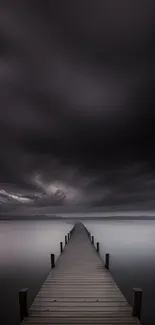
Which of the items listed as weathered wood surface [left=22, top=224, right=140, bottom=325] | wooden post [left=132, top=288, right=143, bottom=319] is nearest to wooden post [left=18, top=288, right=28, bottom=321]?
weathered wood surface [left=22, top=224, right=140, bottom=325]

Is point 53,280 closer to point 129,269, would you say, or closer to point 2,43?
point 2,43

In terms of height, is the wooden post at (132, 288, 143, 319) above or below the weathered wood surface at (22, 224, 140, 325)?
above

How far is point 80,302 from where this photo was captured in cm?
759

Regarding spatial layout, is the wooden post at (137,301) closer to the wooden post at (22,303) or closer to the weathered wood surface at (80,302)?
the weathered wood surface at (80,302)

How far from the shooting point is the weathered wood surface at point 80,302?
6332mm

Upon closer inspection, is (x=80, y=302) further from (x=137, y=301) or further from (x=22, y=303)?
(x=22, y=303)

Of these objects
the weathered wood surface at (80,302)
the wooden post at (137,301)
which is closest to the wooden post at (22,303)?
the weathered wood surface at (80,302)

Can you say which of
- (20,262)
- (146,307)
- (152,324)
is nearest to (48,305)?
(152,324)

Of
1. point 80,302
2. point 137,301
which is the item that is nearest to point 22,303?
point 80,302

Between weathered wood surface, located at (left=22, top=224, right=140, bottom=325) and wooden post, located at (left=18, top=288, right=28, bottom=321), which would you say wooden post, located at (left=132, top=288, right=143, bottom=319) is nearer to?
weathered wood surface, located at (left=22, top=224, right=140, bottom=325)

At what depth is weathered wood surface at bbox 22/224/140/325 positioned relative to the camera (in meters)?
6.33

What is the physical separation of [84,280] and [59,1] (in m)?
10.6

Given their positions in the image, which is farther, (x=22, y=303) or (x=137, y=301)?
(x=137, y=301)

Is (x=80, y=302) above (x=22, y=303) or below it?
below
